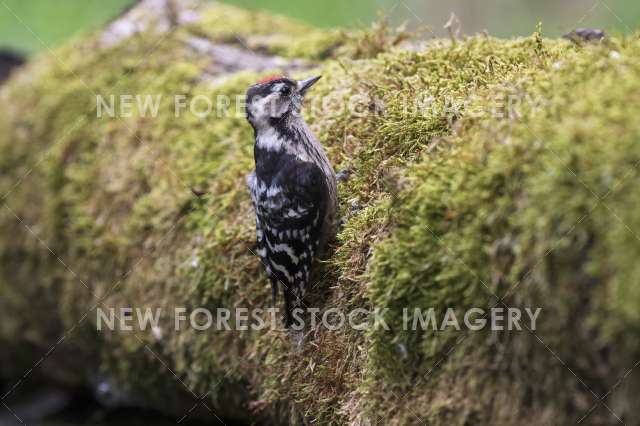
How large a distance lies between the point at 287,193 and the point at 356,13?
559 cm

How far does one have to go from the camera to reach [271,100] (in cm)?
333

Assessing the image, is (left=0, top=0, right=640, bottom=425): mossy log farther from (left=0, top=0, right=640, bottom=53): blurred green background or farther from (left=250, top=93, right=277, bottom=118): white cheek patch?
(left=0, top=0, right=640, bottom=53): blurred green background

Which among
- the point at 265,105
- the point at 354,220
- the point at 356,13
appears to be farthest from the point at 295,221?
the point at 356,13

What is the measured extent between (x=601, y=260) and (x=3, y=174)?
15.3 ft

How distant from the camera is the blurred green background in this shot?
317 inches

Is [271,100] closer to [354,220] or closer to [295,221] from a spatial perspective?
[295,221]

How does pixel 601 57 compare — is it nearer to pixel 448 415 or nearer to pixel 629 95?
pixel 629 95

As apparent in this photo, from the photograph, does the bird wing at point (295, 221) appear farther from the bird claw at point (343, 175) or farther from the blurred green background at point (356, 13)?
the blurred green background at point (356, 13)

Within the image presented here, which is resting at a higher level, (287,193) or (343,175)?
(343,175)

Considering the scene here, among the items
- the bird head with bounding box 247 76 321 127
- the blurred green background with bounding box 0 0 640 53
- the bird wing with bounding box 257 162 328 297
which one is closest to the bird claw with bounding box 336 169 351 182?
the bird wing with bounding box 257 162 328 297

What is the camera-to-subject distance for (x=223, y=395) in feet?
12.0

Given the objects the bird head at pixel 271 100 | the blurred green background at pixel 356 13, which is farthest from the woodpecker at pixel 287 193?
the blurred green background at pixel 356 13

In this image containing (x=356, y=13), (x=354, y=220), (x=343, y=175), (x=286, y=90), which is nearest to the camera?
(x=354, y=220)

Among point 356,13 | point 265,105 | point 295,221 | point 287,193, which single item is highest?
point 356,13
